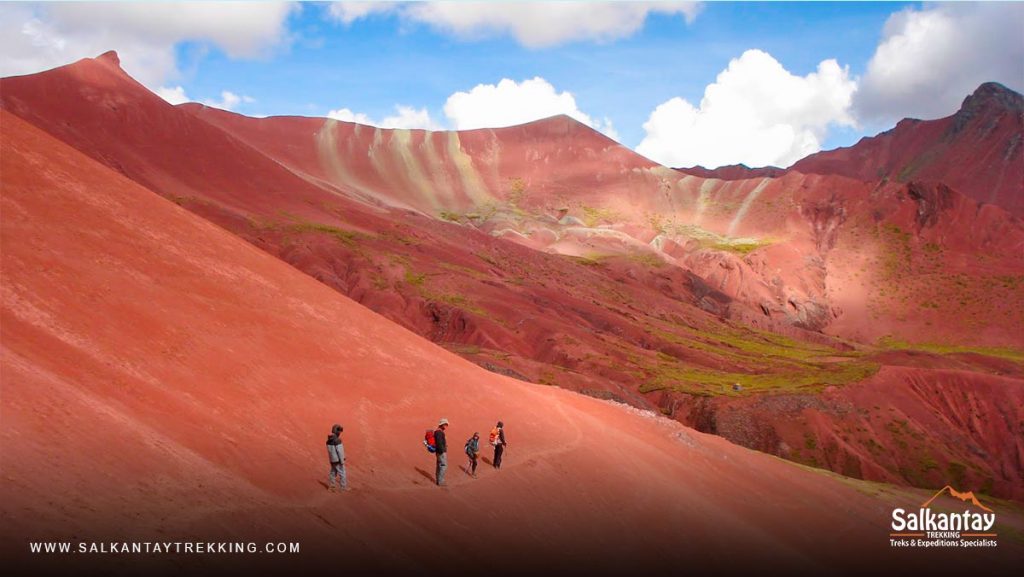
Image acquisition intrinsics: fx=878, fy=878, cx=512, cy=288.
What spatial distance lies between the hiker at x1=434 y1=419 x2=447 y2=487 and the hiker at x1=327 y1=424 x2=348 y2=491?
96.3 inches

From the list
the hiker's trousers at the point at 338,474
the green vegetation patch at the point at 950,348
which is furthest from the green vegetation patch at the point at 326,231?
the hiker's trousers at the point at 338,474

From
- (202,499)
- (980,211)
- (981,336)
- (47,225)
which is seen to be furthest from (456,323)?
(980,211)

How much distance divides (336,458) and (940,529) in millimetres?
26067

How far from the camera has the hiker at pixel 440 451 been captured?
1951 centimetres

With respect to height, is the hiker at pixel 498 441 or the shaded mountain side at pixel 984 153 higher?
the shaded mountain side at pixel 984 153

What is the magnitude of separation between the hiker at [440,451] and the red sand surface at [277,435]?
1.01 feet

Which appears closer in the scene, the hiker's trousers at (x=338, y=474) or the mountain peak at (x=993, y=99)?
the hiker's trousers at (x=338, y=474)

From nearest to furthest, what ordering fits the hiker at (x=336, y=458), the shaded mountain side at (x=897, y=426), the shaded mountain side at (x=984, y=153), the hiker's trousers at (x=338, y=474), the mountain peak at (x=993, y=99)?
1. the hiker at (x=336, y=458)
2. the hiker's trousers at (x=338, y=474)
3. the shaded mountain side at (x=897, y=426)
4. the shaded mountain side at (x=984, y=153)
5. the mountain peak at (x=993, y=99)

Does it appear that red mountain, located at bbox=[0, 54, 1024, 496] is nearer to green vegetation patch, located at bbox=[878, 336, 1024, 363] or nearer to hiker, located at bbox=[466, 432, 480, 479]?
green vegetation patch, located at bbox=[878, 336, 1024, 363]

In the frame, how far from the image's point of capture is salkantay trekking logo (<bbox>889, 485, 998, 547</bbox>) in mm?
30859

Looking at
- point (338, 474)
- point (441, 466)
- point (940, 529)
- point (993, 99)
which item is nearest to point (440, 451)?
point (441, 466)

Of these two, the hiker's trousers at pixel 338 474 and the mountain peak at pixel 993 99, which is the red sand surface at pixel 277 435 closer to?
the hiker's trousers at pixel 338 474

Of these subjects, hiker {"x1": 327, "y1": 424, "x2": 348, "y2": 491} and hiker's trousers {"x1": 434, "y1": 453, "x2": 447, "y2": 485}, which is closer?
hiker {"x1": 327, "y1": 424, "x2": 348, "y2": 491}

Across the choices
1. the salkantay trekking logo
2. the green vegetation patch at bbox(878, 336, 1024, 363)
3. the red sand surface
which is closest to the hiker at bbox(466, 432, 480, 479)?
the red sand surface
